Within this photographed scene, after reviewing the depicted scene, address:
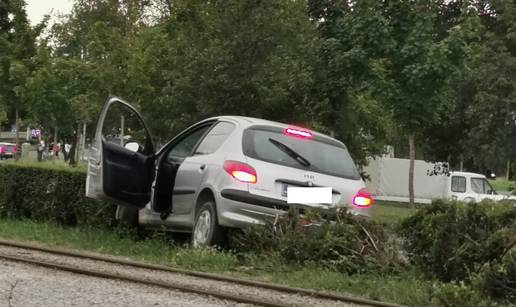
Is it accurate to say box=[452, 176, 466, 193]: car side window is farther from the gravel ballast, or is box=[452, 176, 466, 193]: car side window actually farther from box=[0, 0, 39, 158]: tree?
the gravel ballast

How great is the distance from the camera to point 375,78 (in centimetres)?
1483

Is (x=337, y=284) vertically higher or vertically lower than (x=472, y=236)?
lower

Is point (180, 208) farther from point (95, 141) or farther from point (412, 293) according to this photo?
point (412, 293)

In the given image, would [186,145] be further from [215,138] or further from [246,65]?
[246,65]

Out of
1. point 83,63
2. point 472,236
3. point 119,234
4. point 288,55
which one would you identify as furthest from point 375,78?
point 83,63

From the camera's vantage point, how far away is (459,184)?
92.2 ft

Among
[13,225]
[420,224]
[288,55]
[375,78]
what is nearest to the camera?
[420,224]

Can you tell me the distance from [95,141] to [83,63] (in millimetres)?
13130

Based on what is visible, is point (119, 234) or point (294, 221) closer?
point (294, 221)

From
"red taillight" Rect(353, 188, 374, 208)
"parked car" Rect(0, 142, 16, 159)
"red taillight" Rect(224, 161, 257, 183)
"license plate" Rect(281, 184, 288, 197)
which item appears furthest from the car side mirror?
"parked car" Rect(0, 142, 16, 159)

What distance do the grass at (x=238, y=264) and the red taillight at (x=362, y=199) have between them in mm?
1042

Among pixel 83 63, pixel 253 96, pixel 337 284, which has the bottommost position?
pixel 337 284

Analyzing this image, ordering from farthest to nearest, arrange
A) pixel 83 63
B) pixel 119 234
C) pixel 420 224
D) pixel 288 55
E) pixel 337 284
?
pixel 83 63
pixel 288 55
pixel 119 234
pixel 420 224
pixel 337 284

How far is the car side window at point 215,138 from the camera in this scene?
8.66 meters
